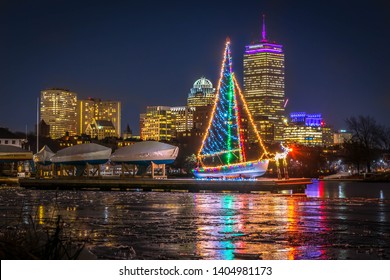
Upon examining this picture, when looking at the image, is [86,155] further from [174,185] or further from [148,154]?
[174,185]

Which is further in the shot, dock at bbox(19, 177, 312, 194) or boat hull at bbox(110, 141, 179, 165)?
boat hull at bbox(110, 141, 179, 165)

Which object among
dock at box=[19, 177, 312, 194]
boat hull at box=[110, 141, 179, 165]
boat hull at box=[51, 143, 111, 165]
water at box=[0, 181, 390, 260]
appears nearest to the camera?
water at box=[0, 181, 390, 260]

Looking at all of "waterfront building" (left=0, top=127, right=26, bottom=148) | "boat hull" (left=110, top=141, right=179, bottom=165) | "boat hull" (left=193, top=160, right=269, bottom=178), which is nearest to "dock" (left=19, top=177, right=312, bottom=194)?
"boat hull" (left=110, top=141, right=179, bottom=165)

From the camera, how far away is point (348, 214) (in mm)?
35969

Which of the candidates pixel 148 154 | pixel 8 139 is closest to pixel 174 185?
pixel 148 154

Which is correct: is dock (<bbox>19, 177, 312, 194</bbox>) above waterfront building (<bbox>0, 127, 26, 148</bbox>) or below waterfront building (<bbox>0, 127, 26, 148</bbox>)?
below

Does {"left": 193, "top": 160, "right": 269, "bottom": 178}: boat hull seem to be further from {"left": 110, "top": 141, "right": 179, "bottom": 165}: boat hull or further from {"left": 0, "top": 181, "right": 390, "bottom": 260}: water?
{"left": 0, "top": 181, "right": 390, "bottom": 260}: water

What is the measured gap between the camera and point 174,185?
75.4 m

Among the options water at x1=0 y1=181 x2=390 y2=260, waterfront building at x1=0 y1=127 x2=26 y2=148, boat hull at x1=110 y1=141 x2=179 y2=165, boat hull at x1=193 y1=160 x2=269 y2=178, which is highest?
waterfront building at x1=0 y1=127 x2=26 y2=148

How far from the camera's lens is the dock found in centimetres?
6994

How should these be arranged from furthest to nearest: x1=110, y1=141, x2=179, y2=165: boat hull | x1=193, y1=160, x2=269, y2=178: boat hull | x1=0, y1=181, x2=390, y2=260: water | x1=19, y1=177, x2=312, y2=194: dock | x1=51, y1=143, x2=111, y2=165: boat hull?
x1=51, y1=143, x2=111, y2=165: boat hull, x1=193, y1=160, x2=269, y2=178: boat hull, x1=110, y1=141, x2=179, y2=165: boat hull, x1=19, y1=177, x2=312, y2=194: dock, x1=0, y1=181, x2=390, y2=260: water

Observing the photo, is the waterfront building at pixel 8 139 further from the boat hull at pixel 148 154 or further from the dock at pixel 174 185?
the boat hull at pixel 148 154
